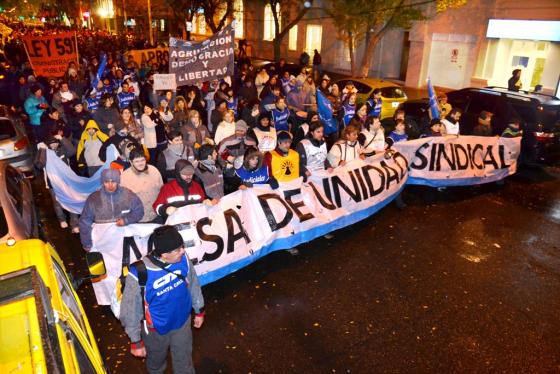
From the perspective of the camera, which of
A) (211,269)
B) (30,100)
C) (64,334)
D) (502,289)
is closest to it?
(64,334)

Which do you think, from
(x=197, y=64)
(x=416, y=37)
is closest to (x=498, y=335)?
(x=197, y=64)

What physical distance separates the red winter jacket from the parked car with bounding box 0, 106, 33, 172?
4.68 metres

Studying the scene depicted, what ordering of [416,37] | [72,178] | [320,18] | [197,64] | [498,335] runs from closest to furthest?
[498,335], [72,178], [197,64], [416,37], [320,18]

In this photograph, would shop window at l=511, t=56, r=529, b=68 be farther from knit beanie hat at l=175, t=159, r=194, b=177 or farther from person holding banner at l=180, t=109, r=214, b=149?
knit beanie hat at l=175, t=159, r=194, b=177

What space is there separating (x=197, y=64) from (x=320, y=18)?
82.2 ft

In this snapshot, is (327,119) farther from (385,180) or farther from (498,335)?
(498,335)

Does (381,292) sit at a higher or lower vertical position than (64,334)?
lower

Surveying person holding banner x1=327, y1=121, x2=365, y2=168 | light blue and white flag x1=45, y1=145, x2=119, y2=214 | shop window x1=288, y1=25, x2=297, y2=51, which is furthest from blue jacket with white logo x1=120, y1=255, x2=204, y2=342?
shop window x1=288, y1=25, x2=297, y2=51

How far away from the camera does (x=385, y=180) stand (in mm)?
8023

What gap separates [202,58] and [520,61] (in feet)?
56.6

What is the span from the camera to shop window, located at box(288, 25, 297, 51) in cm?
3741

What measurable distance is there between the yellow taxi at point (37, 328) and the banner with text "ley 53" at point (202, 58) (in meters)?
7.69

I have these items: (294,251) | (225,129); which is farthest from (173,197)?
(225,129)

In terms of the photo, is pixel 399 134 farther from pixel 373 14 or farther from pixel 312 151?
pixel 373 14
